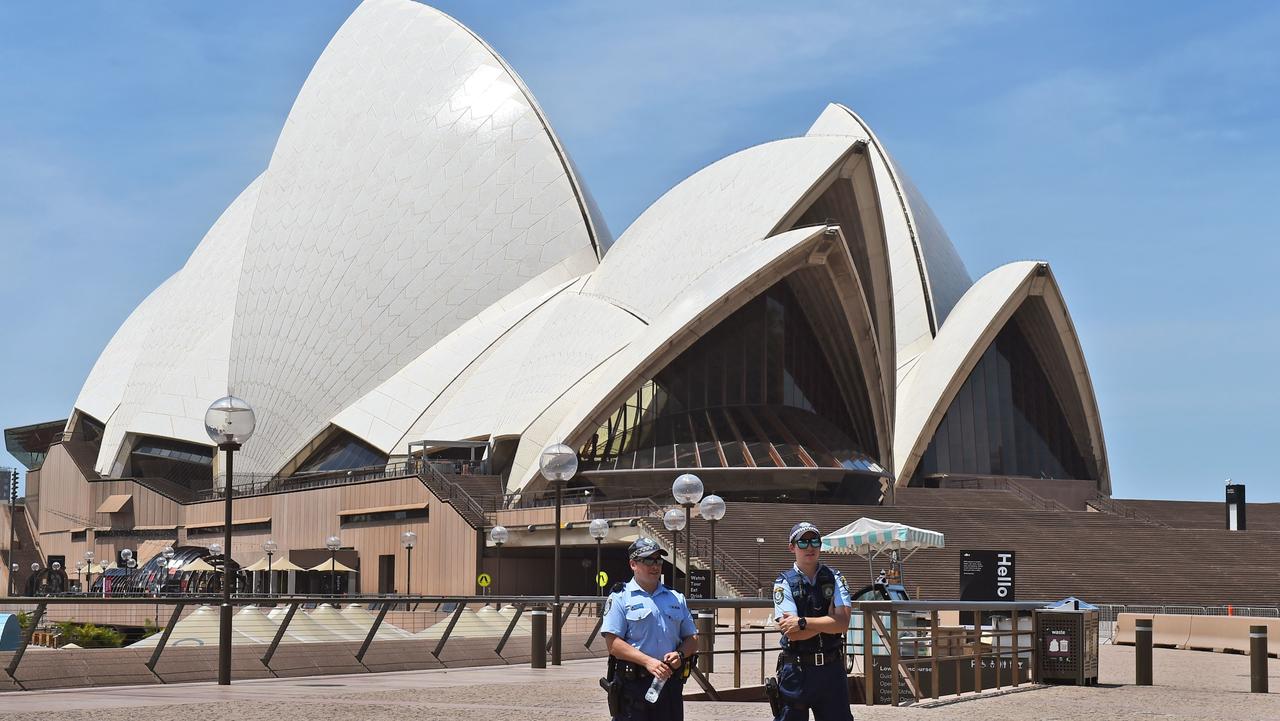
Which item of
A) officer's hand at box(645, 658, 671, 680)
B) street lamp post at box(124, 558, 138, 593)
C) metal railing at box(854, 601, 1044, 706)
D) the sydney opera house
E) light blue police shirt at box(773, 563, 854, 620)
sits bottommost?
street lamp post at box(124, 558, 138, 593)

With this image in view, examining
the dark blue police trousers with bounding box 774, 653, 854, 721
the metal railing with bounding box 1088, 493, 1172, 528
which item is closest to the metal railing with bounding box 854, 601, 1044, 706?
the dark blue police trousers with bounding box 774, 653, 854, 721

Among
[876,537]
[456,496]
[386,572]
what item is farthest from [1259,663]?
[386,572]

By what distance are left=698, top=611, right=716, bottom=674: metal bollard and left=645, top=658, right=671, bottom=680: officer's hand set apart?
19.7ft

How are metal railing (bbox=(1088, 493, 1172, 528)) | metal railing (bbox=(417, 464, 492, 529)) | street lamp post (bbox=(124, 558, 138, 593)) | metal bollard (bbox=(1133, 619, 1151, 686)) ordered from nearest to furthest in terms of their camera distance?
metal bollard (bbox=(1133, 619, 1151, 686)) < metal railing (bbox=(417, 464, 492, 529)) < street lamp post (bbox=(124, 558, 138, 593)) < metal railing (bbox=(1088, 493, 1172, 528))

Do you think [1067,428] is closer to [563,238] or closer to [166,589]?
[563,238]

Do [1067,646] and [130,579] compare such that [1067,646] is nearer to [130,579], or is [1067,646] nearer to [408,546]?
[408,546]

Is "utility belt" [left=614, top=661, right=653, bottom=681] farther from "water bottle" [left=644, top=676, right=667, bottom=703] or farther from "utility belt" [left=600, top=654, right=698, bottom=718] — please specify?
"water bottle" [left=644, top=676, right=667, bottom=703]

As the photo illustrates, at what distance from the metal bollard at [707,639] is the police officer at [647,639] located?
18.6 ft

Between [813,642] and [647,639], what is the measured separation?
3.38 ft

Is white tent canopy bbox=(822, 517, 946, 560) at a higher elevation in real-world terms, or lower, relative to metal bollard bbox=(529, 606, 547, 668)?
higher

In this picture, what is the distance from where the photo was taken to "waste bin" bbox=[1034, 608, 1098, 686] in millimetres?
15172

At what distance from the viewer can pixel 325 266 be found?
5416 cm

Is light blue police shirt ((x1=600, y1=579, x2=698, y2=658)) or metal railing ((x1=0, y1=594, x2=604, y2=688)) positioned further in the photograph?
metal railing ((x1=0, y1=594, x2=604, y2=688))

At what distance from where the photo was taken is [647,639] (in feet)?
23.2
